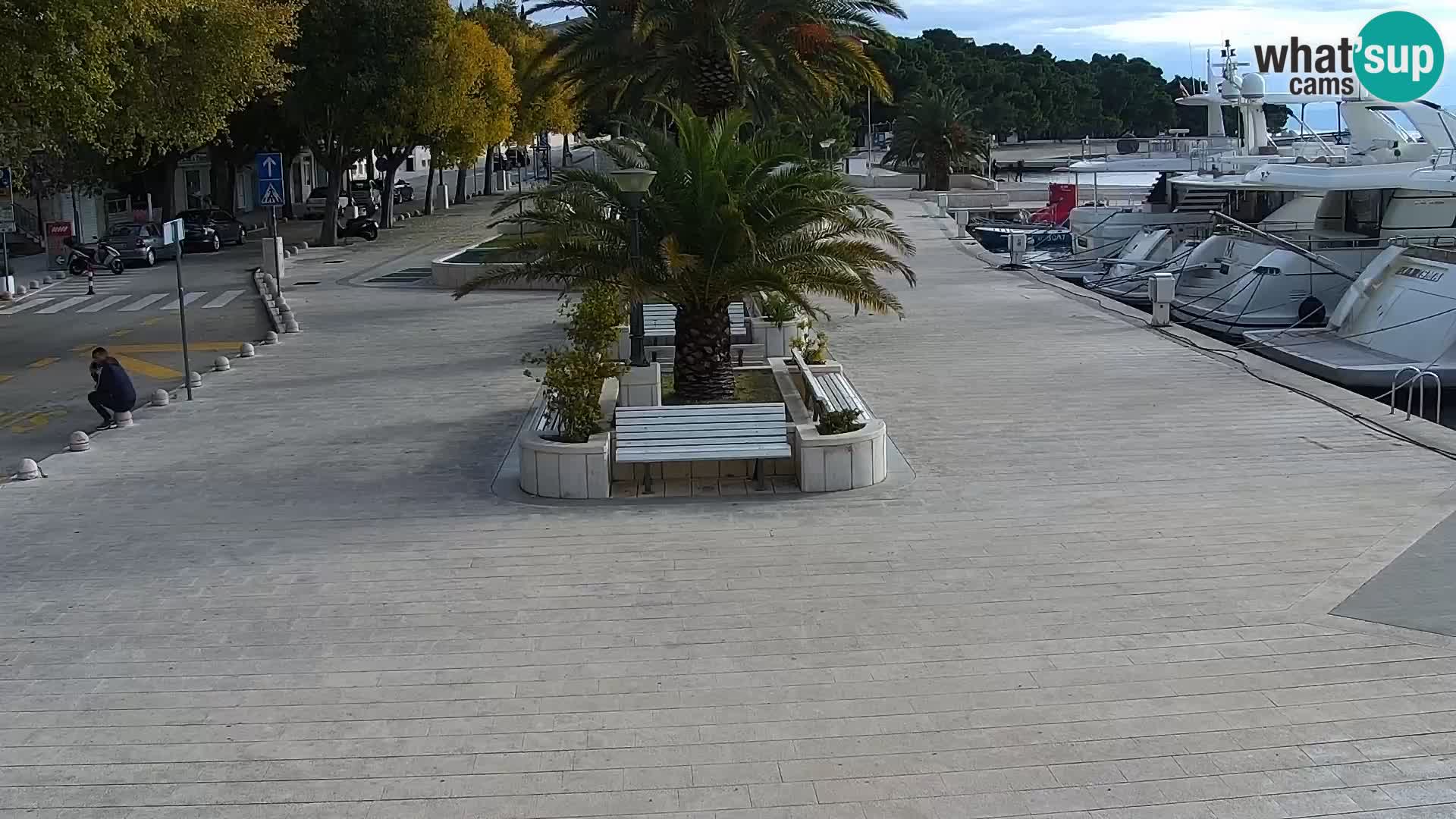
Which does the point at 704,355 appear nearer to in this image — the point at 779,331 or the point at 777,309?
the point at 777,309

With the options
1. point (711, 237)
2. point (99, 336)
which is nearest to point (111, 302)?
point (99, 336)

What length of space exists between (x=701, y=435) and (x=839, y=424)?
1182 mm

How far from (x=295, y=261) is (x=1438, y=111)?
1053 inches

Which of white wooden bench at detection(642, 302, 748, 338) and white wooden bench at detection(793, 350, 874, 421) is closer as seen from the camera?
white wooden bench at detection(793, 350, 874, 421)

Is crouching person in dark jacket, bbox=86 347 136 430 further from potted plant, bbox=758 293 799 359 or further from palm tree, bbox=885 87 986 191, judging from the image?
palm tree, bbox=885 87 986 191

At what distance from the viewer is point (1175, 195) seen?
3781 cm

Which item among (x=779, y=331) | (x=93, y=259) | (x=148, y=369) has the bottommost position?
(x=148, y=369)

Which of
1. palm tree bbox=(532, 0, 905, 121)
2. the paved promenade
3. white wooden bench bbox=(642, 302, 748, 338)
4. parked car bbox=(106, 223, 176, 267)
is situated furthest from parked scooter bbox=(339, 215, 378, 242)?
the paved promenade

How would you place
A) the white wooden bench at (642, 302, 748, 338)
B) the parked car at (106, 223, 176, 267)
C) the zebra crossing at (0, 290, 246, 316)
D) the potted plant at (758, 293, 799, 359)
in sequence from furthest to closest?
the parked car at (106, 223, 176, 267), the zebra crossing at (0, 290, 246, 316), the white wooden bench at (642, 302, 748, 338), the potted plant at (758, 293, 799, 359)

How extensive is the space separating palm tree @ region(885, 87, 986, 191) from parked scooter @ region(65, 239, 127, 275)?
1407 inches

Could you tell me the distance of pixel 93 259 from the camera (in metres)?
34.8

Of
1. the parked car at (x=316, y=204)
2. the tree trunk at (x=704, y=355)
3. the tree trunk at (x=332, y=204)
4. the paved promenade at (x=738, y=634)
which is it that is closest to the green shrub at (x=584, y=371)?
the tree trunk at (x=704, y=355)

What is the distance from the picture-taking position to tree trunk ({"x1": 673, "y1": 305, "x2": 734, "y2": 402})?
13.3 meters

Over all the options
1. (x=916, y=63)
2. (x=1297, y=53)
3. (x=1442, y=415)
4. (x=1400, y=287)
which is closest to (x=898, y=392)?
(x=1442, y=415)
